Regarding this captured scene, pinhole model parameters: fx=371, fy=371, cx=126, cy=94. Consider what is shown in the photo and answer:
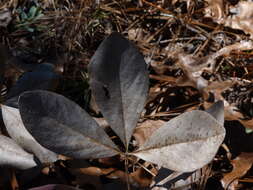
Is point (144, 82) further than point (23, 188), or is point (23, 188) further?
point (23, 188)

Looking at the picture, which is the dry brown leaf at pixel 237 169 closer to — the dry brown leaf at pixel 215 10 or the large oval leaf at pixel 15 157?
the large oval leaf at pixel 15 157

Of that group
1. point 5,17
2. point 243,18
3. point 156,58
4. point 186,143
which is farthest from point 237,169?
point 5,17

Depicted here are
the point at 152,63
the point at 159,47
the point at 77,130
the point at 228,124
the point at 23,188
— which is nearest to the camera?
the point at 77,130

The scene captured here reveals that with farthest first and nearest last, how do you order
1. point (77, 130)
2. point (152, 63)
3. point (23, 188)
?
point (152, 63) → point (23, 188) → point (77, 130)

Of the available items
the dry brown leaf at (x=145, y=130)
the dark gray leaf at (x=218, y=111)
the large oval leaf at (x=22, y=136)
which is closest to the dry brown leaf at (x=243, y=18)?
the dry brown leaf at (x=145, y=130)

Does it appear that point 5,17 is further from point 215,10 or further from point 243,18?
point 243,18

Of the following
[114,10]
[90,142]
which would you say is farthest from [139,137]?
[114,10]

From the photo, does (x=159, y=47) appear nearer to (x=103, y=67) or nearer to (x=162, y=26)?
(x=162, y=26)
